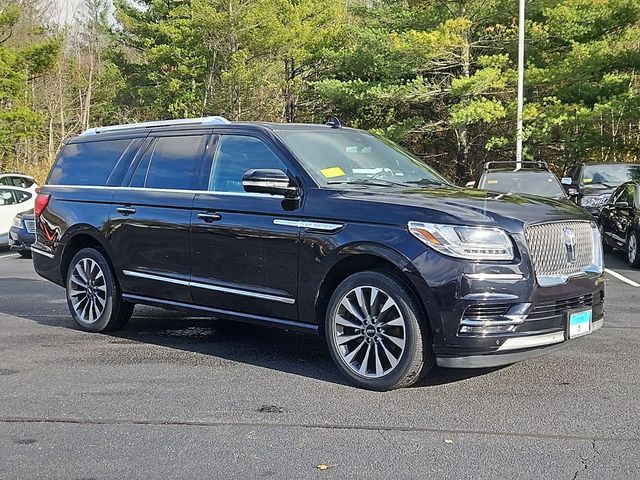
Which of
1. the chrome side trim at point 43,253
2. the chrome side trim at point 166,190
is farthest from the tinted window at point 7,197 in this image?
the chrome side trim at point 166,190

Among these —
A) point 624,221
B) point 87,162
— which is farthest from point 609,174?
point 87,162

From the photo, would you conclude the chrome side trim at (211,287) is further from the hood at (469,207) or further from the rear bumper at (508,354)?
the rear bumper at (508,354)

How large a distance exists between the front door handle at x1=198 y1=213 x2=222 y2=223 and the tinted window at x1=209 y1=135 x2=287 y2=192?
0.70 feet

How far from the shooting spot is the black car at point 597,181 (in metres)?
16.2

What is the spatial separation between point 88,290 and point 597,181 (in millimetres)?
12850

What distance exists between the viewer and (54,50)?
2978cm

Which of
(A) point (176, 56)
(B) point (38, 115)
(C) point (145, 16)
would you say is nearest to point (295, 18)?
(A) point (176, 56)

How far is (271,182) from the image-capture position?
18.4 ft

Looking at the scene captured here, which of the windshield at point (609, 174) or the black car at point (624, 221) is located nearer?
the black car at point (624, 221)

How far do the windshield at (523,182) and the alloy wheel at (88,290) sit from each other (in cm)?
829

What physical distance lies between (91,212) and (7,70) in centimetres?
2396

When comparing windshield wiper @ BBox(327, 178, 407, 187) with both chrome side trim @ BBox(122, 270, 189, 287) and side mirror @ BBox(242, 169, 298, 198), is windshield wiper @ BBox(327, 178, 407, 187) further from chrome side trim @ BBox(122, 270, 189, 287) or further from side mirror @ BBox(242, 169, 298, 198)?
chrome side trim @ BBox(122, 270, 189, 287)

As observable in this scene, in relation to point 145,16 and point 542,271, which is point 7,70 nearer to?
point 145,16

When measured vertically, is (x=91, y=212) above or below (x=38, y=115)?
below
